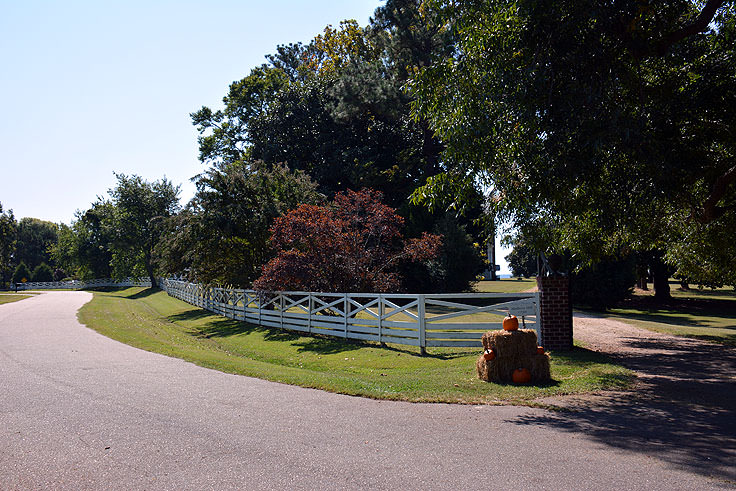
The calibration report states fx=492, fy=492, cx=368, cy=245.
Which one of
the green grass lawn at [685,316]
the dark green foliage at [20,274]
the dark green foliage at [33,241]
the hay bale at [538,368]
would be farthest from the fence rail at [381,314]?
the dark green foliage at [33,241]

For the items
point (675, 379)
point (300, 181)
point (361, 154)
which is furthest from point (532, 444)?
point (361, 154)

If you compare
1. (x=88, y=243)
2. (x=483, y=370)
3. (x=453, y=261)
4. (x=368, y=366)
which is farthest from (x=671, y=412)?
(x=88, y=243)

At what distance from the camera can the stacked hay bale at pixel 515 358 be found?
8.55m

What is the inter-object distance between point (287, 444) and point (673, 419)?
484cm

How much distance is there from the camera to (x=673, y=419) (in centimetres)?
625

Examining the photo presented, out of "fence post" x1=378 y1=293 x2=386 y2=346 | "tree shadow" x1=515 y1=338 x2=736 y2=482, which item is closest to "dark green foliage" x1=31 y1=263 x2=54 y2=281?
"fence post" x1=378 y1=293 x2=386 y2=346

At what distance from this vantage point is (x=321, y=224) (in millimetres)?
17797

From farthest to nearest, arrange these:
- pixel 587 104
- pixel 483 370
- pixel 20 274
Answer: pixel 20 274, pixel 483 370, pixel 587 104

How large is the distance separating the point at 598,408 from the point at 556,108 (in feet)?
15.7

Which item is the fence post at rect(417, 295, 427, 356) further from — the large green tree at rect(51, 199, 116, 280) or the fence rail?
the large green tree at rect(51, 199, 116, 280)

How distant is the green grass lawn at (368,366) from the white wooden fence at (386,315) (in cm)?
34

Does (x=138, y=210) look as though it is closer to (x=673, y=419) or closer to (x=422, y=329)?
(x=422, y=329)

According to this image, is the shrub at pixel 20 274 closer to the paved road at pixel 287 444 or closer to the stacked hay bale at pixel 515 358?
the paved road at pixel 287 444

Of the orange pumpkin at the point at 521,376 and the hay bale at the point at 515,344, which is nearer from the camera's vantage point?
the orange pumpkin at the point at 521,376
